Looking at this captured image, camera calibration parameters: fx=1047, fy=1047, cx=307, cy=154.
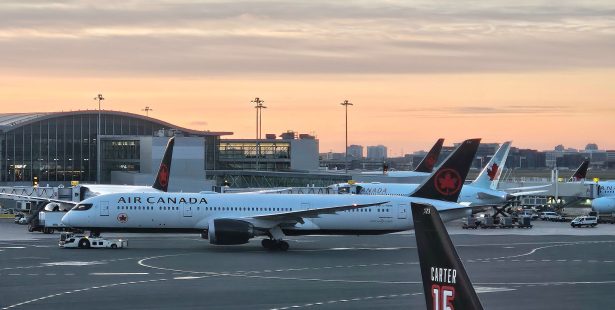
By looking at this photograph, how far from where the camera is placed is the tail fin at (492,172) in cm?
9831

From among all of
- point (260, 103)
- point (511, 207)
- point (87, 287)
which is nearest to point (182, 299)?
point (87, 287)

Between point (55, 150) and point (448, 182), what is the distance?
3354 inches

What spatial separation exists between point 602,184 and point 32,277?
87082 millimetres

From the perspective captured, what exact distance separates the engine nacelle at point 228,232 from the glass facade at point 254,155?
92.8 m

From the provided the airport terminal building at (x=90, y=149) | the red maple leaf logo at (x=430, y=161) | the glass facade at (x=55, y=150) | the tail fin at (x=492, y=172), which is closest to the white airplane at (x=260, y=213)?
the tail fin at (x=492, y=172)

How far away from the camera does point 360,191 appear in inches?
3949

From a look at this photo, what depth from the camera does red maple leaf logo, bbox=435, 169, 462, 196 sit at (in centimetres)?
6812

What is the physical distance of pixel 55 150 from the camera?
465ft

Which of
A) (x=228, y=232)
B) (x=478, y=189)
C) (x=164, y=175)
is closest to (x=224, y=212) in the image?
(x=228, y=232)

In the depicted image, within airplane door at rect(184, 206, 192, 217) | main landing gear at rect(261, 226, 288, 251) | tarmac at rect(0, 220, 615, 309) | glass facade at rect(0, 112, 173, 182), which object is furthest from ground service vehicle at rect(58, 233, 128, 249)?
glass facade at rect(0, 112, 173, 182)

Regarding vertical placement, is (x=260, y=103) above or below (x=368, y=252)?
above

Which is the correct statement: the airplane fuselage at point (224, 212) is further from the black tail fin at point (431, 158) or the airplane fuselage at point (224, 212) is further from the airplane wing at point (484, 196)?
the black tail fin at point (431, 158)

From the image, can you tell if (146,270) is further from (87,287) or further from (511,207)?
(511,207)

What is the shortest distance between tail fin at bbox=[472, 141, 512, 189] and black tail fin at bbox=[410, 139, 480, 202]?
29.5 metres
